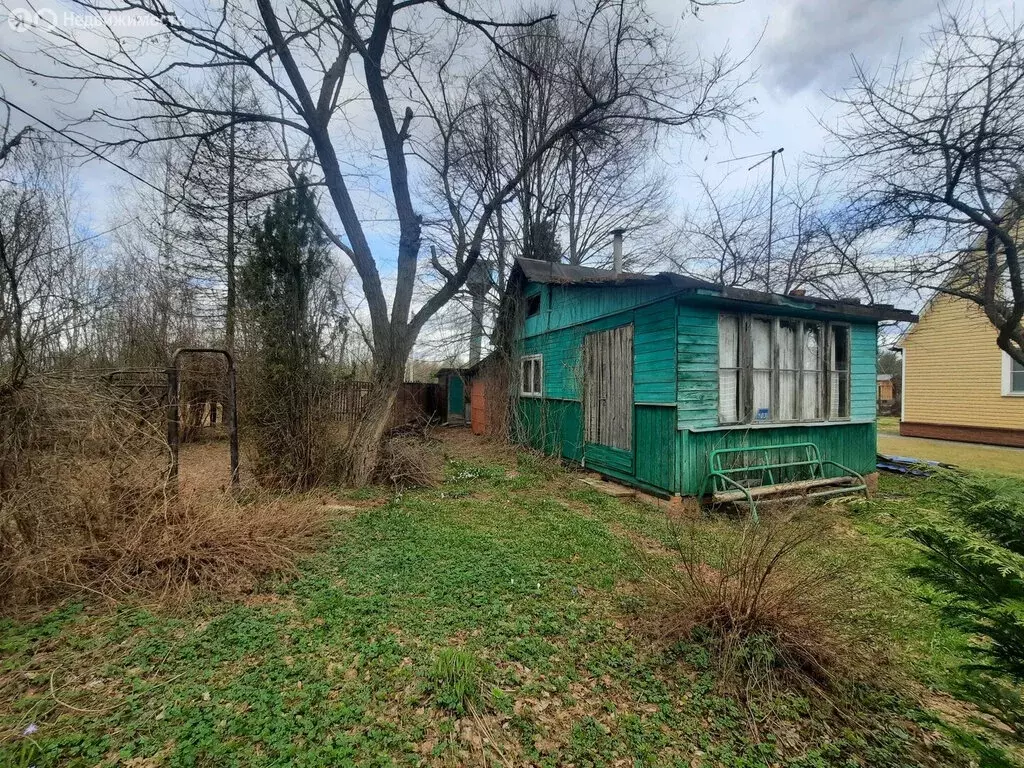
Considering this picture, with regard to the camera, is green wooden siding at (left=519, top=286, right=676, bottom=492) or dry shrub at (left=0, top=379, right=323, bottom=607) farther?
green wooden siding at (left=519, top=286, right=676, bottom=492)

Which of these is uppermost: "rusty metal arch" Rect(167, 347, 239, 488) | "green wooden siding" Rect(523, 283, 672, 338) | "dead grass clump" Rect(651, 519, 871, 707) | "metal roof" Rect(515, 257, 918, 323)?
"green wooden siding" Rect(523, 283, 672, 338)

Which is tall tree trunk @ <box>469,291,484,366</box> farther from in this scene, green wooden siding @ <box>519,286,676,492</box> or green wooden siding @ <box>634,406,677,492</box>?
green wooden siding @ <box>634,406,677,492</box>

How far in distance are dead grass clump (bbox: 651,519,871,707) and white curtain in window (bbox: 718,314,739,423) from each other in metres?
3.47

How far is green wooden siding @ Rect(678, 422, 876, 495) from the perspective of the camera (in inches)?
231

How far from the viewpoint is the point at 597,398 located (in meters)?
7.71

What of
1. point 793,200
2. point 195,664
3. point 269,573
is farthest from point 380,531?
point 793,200

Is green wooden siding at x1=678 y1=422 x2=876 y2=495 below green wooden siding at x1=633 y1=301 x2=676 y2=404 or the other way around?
below

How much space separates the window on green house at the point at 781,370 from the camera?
20.1ft

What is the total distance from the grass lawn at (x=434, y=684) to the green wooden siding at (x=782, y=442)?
7.24 ft

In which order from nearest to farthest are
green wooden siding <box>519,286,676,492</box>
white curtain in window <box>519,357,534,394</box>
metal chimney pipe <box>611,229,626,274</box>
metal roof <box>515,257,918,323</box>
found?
metal roof <box>515,257,918,323</box>
green wooden siding <box>519,286,676,492</box>
metal chimney pipe <box>611,229,626,274</box>
white curtain in window <box>519,357,534,394</box>

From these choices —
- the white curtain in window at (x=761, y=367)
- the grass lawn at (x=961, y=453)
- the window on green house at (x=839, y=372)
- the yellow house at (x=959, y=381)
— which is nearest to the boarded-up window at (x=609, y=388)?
the white curtain in window at (x=761, y=367)

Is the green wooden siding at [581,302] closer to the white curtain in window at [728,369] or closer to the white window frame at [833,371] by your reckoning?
the white curtain in window at [728,369]

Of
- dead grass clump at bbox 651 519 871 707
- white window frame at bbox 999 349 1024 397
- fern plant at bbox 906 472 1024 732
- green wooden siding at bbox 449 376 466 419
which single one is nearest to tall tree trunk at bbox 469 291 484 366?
green wooden siding at bbox 449 376 466 419

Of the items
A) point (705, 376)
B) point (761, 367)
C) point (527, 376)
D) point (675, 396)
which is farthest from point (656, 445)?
point (527, 376)
